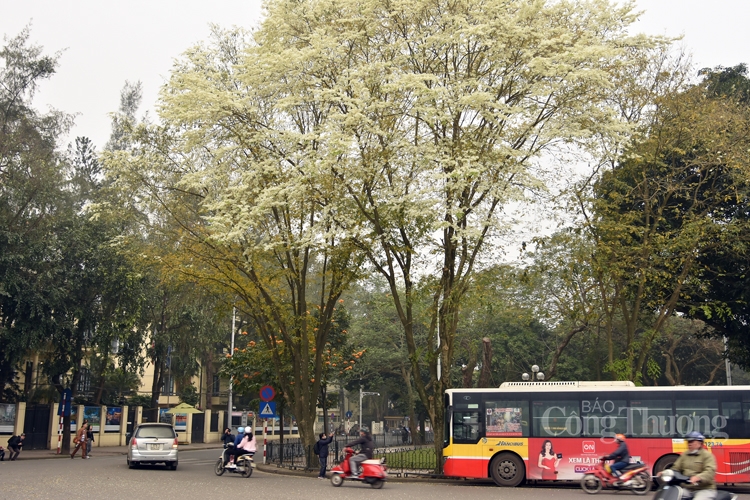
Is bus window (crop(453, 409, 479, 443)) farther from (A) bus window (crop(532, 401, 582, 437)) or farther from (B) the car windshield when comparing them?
(B) the car windshield

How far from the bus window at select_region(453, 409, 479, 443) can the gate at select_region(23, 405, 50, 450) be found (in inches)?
984

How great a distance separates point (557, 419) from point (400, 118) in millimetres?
9598

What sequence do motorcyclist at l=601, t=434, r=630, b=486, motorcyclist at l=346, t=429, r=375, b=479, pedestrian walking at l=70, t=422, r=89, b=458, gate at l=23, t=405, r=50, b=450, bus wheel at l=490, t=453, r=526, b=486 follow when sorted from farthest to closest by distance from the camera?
gate at l=23, t=405, r=50, b=450 → pedestrian walking at l=70, t=422, r=89, b=458 → bus wheel at l=490, t=453, r=526, b=486 → motorcyclist at l=346, t=429, r=375, b=479 → motorcyclist at l=601, t=434, r=630, b=486

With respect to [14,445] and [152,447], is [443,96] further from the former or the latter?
[14,445]

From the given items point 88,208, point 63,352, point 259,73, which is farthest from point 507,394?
point 63,352

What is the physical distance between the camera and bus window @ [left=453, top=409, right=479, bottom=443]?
21.4 meters

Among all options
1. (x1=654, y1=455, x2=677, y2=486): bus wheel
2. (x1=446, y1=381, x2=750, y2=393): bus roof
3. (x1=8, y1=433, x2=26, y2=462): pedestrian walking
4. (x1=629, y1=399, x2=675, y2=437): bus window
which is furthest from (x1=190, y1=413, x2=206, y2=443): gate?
(x1=654, y1=455, x2=677, y2=486): bus wheel

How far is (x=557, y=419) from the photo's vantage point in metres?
20.9

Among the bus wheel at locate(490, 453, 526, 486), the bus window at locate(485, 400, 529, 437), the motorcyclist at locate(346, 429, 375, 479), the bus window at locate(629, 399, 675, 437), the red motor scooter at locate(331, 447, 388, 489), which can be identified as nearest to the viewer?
the red motor scooter at locate(331, 447, 388, 489)

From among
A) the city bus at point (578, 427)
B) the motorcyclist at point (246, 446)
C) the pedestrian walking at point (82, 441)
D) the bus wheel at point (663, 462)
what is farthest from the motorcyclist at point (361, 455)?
the pedestrian walking at point (82, 441)

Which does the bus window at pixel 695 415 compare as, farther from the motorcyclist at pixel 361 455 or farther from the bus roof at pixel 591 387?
the motorcyclist at pixel 361 455

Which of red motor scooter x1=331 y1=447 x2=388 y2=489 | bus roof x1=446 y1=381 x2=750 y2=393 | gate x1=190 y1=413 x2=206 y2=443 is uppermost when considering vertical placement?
bus roof x1=446 y1=381 x2=750 y2=393

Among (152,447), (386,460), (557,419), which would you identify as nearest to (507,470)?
(557,419)

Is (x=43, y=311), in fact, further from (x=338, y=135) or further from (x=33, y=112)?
(x=338, y=135)
